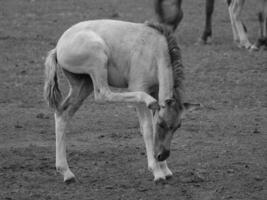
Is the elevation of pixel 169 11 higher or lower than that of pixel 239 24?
higher

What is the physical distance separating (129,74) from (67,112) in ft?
2.22

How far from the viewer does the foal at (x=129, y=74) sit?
23.9 ft

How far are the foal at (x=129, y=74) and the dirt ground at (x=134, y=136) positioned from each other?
0.36m

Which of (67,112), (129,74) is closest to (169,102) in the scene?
(129,74)

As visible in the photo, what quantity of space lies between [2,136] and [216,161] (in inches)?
102

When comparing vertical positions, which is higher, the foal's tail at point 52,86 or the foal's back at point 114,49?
the foal's back at point 114,49

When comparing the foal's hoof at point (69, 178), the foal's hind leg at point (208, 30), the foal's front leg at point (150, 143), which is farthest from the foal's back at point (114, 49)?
the foal's hind leg at point (208, 30)

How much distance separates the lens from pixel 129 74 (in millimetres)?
7516

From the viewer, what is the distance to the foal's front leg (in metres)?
7.45

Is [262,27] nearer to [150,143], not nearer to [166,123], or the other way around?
[150,143]

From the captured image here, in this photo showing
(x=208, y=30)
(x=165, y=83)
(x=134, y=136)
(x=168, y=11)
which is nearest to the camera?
(x=165, y=83)

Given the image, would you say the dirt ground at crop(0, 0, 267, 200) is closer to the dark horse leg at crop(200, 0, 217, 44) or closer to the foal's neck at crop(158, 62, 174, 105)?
the dark horse leg at crop(200, 0, 217, 44)

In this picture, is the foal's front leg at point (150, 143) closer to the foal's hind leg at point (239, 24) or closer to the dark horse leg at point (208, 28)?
the foal's hind leg at point (239, 24)

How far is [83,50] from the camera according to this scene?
752 centimetres
